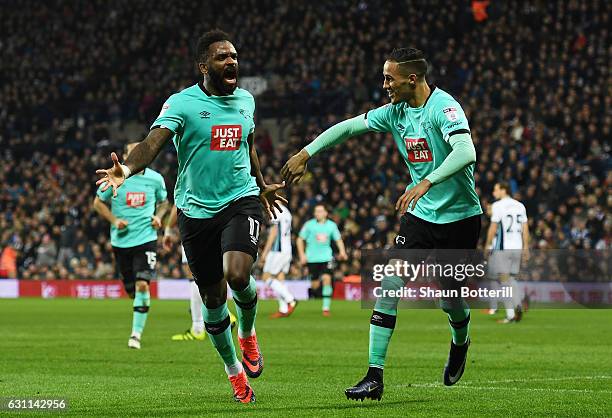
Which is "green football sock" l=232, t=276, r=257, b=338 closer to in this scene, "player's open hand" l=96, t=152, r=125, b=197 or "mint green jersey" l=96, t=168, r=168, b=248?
"player's open hand" l=96, t=152, r=125, b=197

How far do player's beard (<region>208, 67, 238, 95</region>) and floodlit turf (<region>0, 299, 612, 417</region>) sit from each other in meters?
2.30

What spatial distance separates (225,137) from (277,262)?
14.9m

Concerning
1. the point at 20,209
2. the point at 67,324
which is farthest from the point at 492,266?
the point at 20,209

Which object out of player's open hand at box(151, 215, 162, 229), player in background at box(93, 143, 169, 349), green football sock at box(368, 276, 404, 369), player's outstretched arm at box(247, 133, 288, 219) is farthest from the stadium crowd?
green football sock at box(368, 276, 404, 369)

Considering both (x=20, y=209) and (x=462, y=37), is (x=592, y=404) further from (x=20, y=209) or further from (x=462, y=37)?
(x=20, y=209)

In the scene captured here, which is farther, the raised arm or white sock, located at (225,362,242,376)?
white sock, located at (225,362,242,376)

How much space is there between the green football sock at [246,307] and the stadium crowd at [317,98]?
61.9 ft

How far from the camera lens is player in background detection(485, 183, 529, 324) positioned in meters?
20.8

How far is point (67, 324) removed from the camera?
66.8 feet

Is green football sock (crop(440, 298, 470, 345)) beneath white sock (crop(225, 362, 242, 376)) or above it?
above

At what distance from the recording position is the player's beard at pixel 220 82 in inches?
338

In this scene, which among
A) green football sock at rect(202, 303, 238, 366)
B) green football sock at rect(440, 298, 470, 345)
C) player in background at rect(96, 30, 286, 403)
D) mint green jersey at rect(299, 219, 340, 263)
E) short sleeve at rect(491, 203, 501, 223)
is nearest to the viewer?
player in background at rect(96, 30, 286, 403)

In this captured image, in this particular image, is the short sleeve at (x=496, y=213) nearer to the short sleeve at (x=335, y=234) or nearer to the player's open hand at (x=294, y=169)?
the short sleeve at (x=335, y=234)

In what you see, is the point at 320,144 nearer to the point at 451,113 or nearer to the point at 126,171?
the point at 451,113
